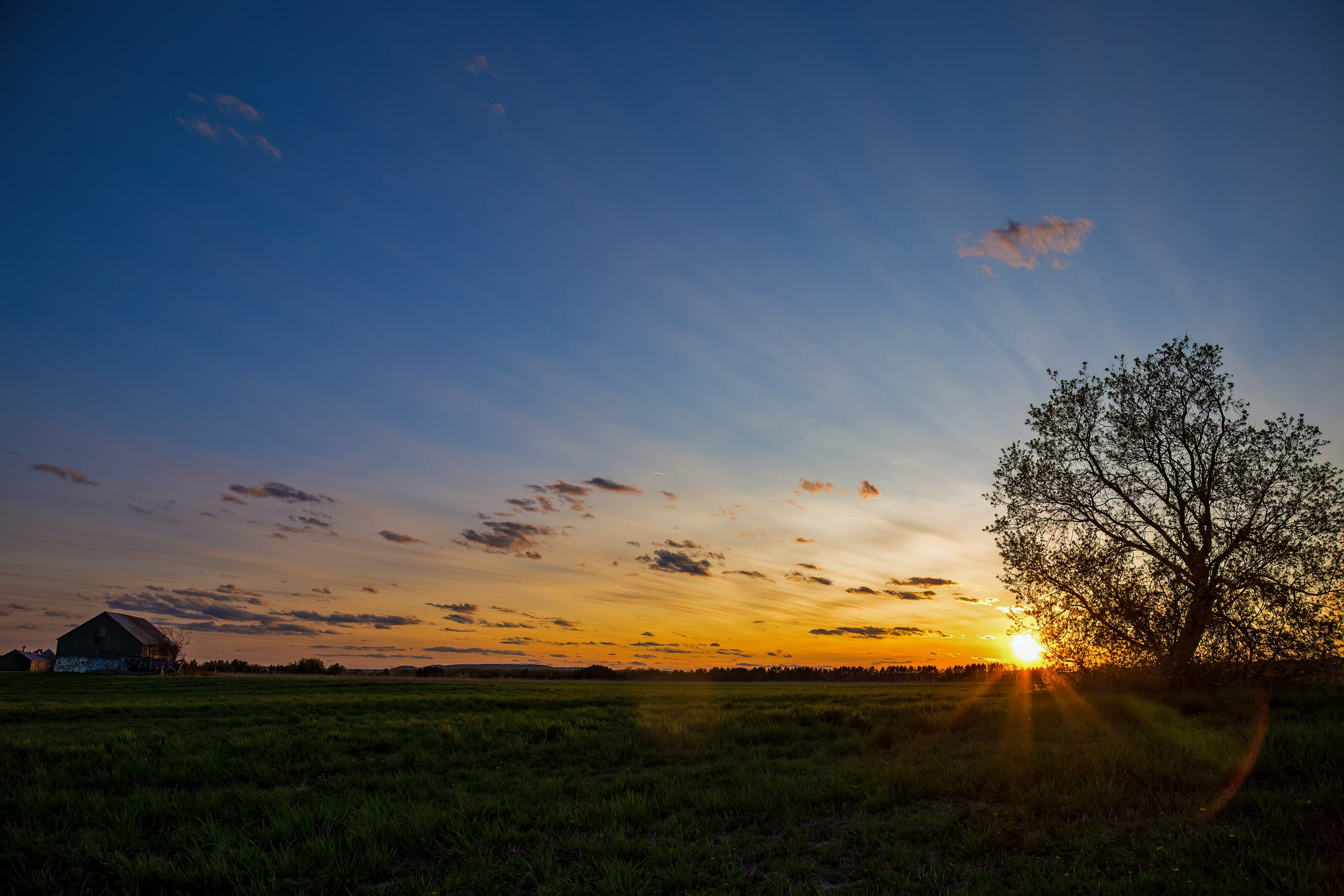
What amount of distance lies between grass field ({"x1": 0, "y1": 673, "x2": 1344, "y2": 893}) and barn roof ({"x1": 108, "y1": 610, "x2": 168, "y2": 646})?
107 meters

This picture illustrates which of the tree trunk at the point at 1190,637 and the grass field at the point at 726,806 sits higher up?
the tree trunk at the point at 1190,637

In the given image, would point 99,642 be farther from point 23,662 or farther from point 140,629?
point 23,662

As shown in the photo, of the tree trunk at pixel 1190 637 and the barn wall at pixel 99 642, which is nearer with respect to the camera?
the tree trunk at pixel 1190 637

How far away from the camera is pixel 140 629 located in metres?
105

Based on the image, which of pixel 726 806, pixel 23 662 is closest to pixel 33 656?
pixel 23 662

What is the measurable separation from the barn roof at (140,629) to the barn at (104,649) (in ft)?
0.39

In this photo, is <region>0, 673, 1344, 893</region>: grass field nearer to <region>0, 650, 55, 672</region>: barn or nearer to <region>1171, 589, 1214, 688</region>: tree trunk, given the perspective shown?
<region>1171, 589, 1214, 688</region>: tree trunk

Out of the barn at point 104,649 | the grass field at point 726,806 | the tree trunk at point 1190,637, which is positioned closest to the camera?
the grass field at point 726,806

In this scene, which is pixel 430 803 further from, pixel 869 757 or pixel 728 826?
pixel 869 757

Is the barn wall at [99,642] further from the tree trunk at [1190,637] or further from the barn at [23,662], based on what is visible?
the tree trunk at [1190,637]

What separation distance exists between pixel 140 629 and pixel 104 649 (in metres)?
5.26

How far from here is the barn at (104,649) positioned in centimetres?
10000

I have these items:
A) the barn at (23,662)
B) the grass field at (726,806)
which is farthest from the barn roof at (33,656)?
the grass field at (726,806)

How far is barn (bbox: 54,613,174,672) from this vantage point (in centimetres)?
10000
